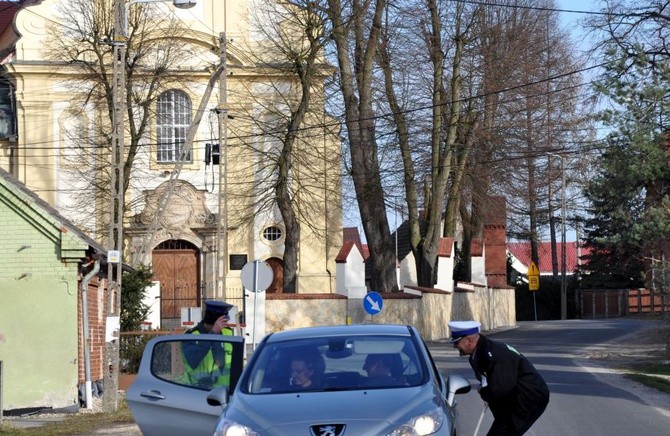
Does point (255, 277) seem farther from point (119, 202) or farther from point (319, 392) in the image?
point (319, 392)

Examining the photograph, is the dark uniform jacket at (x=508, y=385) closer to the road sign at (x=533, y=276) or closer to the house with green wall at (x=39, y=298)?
the house with green wall at (x=39, y=298)

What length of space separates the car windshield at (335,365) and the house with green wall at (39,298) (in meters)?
13.9

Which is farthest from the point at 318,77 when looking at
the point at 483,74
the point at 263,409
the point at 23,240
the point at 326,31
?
→ the point at 263,409

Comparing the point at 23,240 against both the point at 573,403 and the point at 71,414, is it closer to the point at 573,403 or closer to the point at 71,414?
the point at 71,414

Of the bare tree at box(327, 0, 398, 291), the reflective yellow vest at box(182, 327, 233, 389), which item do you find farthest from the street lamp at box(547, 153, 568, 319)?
the reflective yellow vest at box(182, 327, 233, 389)

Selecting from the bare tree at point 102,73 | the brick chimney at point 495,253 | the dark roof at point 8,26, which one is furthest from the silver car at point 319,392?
the brick chimney at point 495,253

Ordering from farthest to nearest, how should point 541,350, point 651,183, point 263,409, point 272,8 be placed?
point 272,8
point 541,350
point 651,183
point 263,409

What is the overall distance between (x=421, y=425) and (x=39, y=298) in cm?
1593

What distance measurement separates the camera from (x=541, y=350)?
3581 centimetres

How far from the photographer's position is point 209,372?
11250mm

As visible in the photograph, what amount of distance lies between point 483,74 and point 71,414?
27.4 metres

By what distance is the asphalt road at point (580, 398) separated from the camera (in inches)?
607

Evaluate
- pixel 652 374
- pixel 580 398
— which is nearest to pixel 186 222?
pixel 652 374

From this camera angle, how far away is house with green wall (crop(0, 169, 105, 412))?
22.8m
